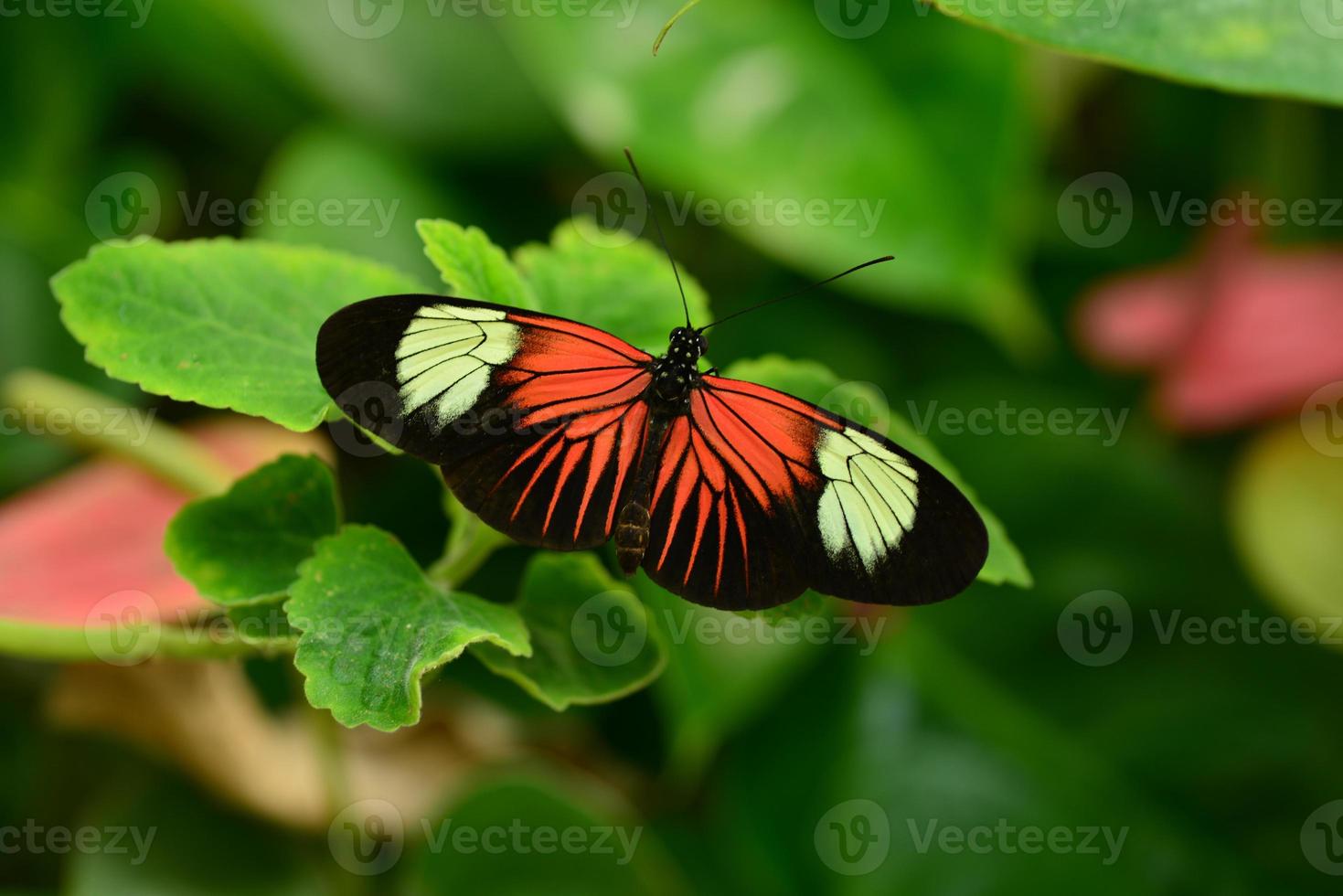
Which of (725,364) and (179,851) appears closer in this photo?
(179,851)

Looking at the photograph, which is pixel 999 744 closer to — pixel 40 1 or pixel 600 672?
pixel 600 672

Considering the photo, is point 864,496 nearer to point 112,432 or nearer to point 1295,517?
point 112,432

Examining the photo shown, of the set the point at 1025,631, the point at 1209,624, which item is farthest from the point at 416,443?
the point at 1209,624

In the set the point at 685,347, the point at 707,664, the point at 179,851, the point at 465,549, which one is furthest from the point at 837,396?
the point at 179,851

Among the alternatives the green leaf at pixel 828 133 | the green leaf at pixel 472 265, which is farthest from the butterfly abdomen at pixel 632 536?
the green leaf at pixel 828 133

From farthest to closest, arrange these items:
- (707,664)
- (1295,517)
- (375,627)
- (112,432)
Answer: (1295,517), (707,664), (112,432), (375,627)

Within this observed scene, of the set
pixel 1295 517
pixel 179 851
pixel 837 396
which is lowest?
pixel 179 851

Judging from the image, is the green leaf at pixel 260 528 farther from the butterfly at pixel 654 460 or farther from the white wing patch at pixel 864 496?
the white wing patch at pixel 864 496
